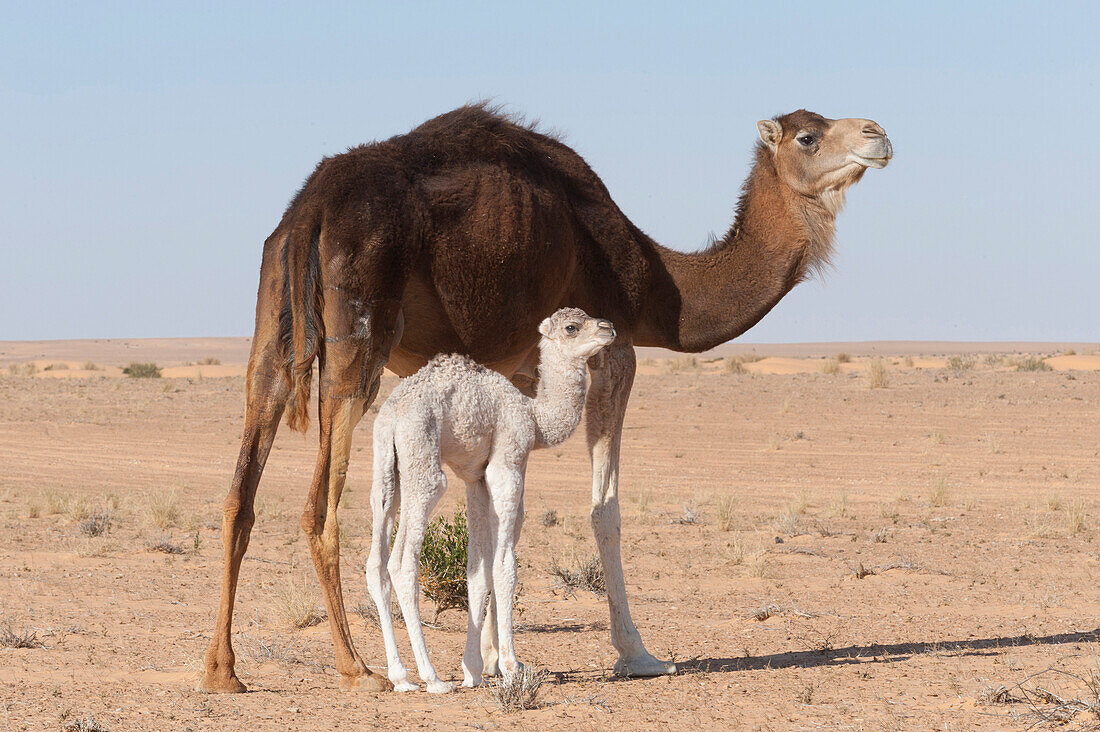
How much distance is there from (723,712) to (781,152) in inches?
164

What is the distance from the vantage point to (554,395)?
7.54 m

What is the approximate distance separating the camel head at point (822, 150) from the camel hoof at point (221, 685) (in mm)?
5150

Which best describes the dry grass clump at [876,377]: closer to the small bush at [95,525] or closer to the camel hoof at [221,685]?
the small bush at [95,525]

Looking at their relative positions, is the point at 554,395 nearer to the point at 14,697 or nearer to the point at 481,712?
the point at 481,712

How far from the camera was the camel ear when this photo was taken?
9352 millimetres

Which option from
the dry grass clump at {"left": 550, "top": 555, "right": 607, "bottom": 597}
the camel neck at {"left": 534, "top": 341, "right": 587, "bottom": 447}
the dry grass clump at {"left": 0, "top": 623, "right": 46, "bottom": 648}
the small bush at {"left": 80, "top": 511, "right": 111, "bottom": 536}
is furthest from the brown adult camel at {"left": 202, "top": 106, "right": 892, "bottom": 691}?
the small bush at {"left": 80, "top": 511, "right": 111, "bottom": 536}

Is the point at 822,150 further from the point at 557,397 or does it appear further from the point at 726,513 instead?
the point at 726,513

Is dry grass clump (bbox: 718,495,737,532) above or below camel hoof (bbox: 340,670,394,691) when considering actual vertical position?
below

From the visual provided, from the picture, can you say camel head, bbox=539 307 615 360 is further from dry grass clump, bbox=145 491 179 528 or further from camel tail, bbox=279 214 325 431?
dry grass clump, bbox=145 491 179 528

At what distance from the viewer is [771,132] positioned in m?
9.41

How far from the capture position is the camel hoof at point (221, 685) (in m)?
7.63

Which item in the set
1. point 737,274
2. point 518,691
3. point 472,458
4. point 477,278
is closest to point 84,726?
point 518,691

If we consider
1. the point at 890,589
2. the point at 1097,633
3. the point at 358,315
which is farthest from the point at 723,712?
the point at 890,589

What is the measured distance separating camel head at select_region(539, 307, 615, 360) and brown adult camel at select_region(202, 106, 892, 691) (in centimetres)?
47
